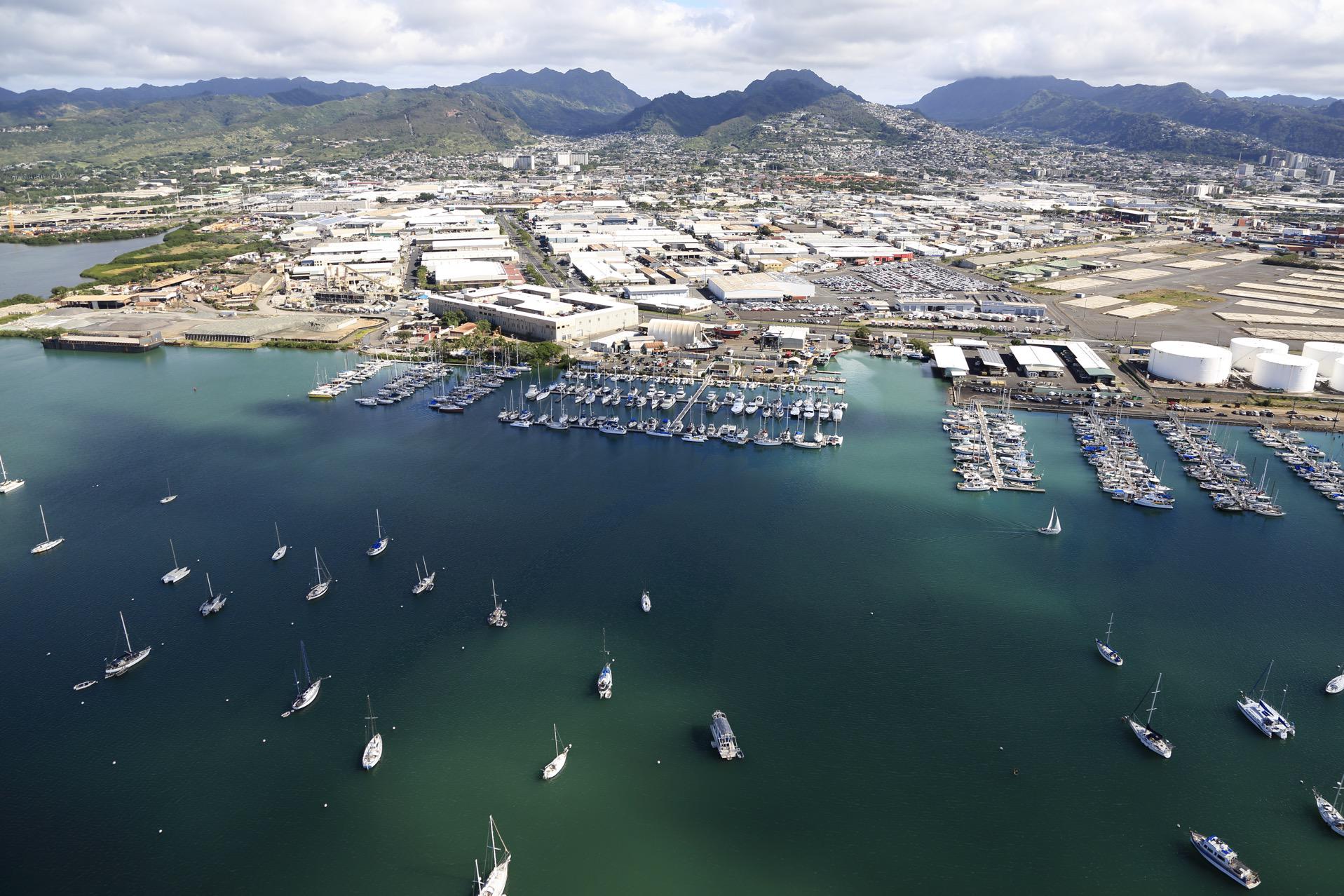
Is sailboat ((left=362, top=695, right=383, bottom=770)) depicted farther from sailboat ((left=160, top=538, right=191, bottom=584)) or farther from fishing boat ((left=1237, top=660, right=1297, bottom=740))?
fishing boat ((left=1237, top=660, right=1297, bottom=740))

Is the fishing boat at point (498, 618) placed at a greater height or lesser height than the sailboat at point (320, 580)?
lesser

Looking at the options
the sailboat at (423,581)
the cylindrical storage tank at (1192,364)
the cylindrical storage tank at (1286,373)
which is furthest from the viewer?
the cylindrical storage tank at (1192,364)

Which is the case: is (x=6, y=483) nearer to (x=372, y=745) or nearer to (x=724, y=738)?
(x=372, y=745)

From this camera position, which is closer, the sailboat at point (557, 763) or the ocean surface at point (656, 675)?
the ocean surface at point (656, 675)

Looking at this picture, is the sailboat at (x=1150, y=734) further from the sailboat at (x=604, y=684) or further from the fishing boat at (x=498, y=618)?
the fishing boat at (x=498, y=618)

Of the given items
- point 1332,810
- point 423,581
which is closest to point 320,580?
point 423,581

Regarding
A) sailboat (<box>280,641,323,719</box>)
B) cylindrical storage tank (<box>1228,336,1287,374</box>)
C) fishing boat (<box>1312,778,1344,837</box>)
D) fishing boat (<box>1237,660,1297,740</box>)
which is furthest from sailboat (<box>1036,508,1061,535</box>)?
cylindrical storage tank (<box>1228,336,1287,374</box>)

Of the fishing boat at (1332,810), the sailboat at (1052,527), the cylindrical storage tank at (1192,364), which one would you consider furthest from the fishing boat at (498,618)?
the cylindrical storage tank at (1192,364)
